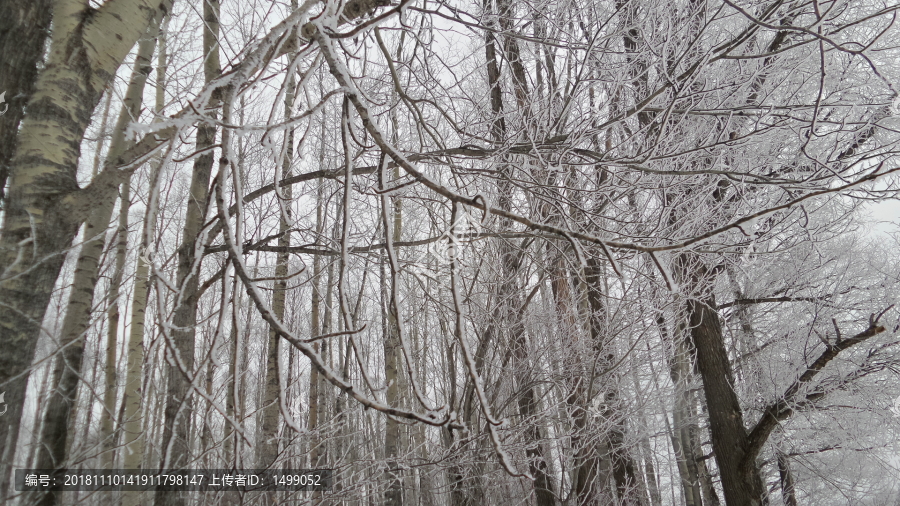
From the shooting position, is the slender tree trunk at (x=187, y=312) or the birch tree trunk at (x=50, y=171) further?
the slender tree trunk at (x=187, y=312)

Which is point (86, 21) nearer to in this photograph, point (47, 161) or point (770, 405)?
point (47, 161)

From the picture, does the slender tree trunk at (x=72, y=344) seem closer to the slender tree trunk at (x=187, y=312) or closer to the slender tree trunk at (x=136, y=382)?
the slender tree trunk at (x=136, y=382)

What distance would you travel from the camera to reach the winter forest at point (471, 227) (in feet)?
3.53

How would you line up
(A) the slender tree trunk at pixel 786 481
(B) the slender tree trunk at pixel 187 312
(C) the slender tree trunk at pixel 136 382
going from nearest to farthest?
(B) the slender tree trunk at pixel 187 312 < (C) the slender tree trunk at pixel 136 382 < (A) the slender tree trunk at pixel 786 481

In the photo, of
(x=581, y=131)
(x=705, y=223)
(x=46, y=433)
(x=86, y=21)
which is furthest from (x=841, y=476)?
(x=86, y=21)

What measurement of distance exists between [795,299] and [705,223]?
2999 millimetres

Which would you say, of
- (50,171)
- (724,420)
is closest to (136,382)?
(50,171)

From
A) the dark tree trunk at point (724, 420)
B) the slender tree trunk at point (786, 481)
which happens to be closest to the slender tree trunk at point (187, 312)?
the dark tree trunk at point (724, 420)

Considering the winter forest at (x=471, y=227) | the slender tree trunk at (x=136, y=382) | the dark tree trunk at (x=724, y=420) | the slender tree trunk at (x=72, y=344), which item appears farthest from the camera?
the dark tree trunk at (x=724, y=420)

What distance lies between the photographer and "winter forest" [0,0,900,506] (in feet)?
3.53

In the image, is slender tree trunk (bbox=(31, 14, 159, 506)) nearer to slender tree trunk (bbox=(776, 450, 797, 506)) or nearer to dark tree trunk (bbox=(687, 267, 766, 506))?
dark tree trunk (bbox=(687, 267, 766, 506))

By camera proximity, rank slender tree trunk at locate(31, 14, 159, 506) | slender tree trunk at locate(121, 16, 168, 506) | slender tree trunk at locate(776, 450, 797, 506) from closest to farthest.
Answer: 1. slender tree trunk at locate(31, 14, 159, 506)
2. slender tree trunk at locate(121, 16, 168, 506)
3. slender tree trunk at locate(776, 450, 797, 506)

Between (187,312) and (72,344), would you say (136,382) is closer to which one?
(187,312)

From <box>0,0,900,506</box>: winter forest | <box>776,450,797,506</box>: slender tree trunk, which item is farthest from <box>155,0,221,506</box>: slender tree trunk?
<box>776,450,797,506</box>: slender tree trunk
